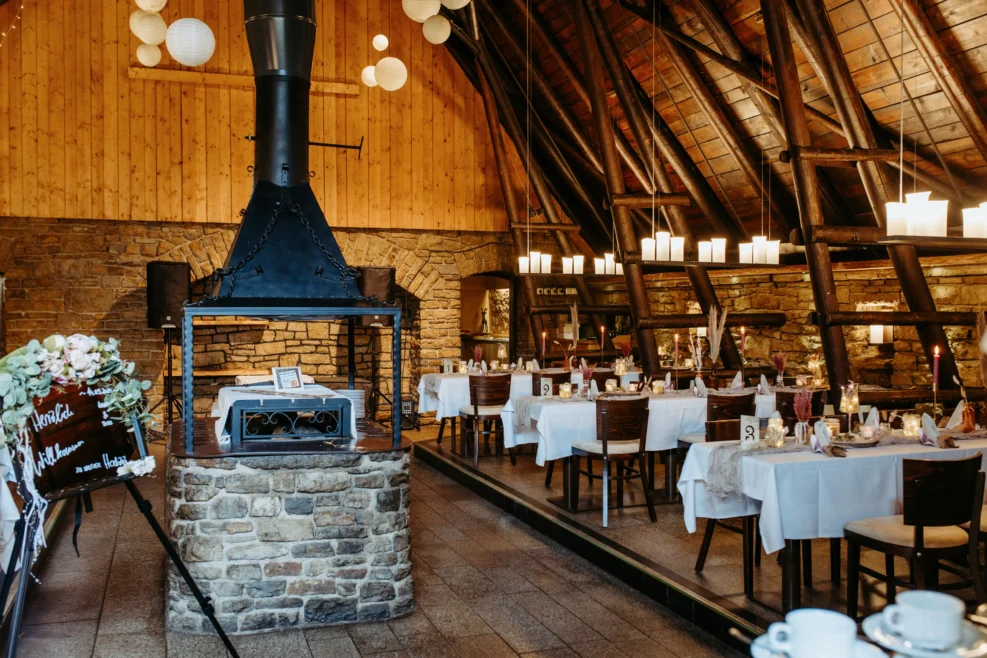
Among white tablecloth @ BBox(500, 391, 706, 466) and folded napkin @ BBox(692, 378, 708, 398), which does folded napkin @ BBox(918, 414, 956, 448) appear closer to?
white tablecloth @ BBox(500, 391, 706, 466)

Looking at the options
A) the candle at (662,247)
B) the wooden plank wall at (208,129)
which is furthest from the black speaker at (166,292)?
the candle at (662,247)

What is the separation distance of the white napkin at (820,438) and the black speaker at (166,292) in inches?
286

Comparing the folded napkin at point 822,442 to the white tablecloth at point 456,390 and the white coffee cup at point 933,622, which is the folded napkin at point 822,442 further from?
the white tablecloth at point 456,390

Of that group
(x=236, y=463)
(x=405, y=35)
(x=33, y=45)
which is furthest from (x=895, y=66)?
(x=33, y=45)

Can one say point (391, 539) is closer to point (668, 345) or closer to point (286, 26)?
point (286, 26)

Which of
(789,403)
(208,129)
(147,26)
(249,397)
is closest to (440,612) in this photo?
(249,397)

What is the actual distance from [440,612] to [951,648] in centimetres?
345

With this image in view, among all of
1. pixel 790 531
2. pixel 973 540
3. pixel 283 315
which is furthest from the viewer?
pixel 283 315

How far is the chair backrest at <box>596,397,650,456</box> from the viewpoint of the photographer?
5832mm

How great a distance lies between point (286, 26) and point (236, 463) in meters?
2.62

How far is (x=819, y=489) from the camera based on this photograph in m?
4.21

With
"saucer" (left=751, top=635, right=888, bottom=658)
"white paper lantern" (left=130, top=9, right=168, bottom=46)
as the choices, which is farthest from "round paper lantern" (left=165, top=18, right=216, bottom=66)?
"saucer" (left=751, top=635, right=888, bottom=658)

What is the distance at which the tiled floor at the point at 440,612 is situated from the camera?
3.97 m

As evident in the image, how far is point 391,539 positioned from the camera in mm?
4375
